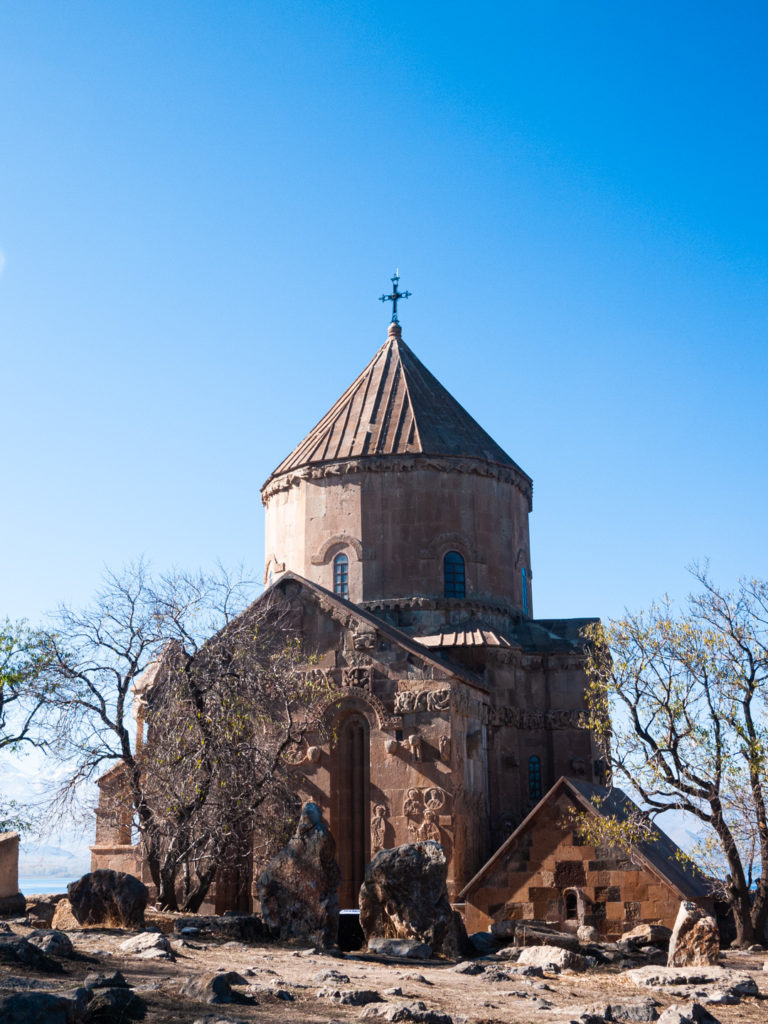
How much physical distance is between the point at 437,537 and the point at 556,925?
1047 centimetres

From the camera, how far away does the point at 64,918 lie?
60.3 feet

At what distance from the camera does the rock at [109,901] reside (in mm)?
16344

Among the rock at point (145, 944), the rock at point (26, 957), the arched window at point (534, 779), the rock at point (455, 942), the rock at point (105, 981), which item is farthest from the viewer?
the arched window at point (534, 779)

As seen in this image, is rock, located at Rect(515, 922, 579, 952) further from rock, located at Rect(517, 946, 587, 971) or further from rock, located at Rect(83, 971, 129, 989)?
rock, located at Rect(83, 971, 129, 989)

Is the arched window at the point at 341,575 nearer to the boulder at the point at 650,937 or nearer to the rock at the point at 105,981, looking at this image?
the boulder at the point at 650,937

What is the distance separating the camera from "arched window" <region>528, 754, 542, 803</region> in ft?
89.3

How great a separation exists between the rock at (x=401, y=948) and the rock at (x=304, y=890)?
0.77 metres

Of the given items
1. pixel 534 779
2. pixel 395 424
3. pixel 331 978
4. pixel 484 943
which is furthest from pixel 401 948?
pixel 395 424

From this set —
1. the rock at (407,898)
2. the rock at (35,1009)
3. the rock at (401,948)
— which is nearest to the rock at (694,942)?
the rock at (407,898)

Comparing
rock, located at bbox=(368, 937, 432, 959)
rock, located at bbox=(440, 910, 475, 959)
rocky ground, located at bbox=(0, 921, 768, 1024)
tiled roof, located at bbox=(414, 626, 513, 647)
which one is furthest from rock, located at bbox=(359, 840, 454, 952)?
tiled roof, located at bbox=(414, 626, 513, 647)

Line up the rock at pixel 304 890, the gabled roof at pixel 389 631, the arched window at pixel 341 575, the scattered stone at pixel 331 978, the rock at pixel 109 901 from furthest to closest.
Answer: the arched window at pixel 341 575 → the gabled roof at pixel 389 631 → the rock at pixel 304 890 → the rock at pixel 109 901 → the scattered stone at pixel 331 978

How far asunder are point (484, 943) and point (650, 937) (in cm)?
277

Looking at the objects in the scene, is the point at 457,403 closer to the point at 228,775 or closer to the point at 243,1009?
the point at 228,775

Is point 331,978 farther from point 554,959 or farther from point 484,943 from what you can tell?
point 484,943
